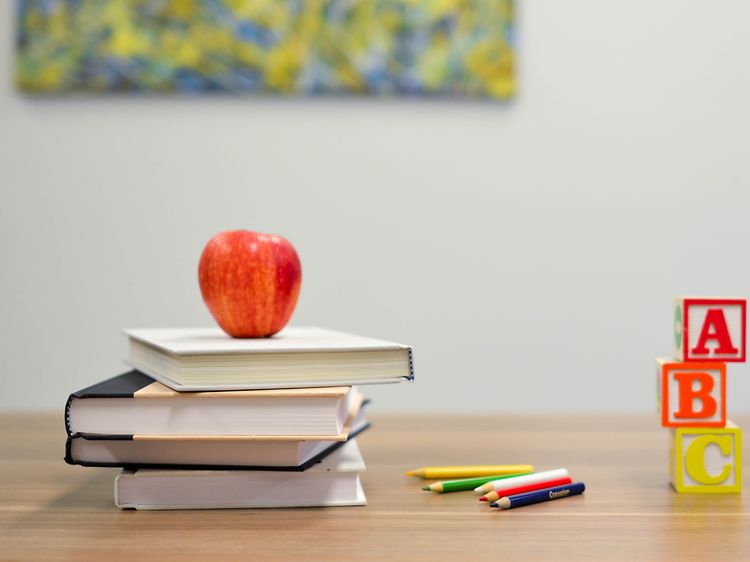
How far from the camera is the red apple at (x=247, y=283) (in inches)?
30.7

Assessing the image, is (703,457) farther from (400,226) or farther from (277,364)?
(400,226)

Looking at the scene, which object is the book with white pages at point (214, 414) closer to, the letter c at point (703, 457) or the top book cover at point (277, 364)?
the top book cover at point (277, 364)

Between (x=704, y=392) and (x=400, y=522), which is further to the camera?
(x=704, y=392)

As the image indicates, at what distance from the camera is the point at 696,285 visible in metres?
2.00

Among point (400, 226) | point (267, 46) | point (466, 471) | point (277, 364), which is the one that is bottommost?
point (466, 471)

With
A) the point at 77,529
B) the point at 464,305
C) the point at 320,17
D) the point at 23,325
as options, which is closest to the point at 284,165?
the point at 320,17

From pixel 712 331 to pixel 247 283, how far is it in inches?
17.1

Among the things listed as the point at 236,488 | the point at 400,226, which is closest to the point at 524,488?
the point at 236,488

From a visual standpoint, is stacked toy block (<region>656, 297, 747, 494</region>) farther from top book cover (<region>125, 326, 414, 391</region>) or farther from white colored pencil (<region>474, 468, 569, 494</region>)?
top book cover (<region>125, 326, 414, 391</region>)

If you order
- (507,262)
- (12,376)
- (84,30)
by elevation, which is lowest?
(12,376)

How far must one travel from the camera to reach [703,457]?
68cm

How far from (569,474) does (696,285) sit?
1429 millimetres

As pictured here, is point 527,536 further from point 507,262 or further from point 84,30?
point 84,30

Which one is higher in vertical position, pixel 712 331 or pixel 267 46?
pixel 267 46
